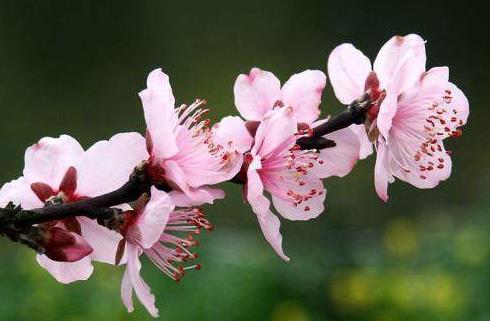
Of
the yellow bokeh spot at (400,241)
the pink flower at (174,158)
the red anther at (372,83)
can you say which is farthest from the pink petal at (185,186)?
the yellow bokeh spot at (400,241)

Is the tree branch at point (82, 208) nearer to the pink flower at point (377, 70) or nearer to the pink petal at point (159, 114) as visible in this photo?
the pink petal at point (159, 114)

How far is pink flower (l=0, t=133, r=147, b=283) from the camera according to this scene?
979 millimetres

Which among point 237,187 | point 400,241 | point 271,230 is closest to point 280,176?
point 271,230

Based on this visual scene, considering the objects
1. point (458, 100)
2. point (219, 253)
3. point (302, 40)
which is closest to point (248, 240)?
point (219, 253)

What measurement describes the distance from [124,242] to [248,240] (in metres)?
1.86

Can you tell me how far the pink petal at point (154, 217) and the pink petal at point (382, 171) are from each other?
0.21m

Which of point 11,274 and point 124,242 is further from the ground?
point 124,242

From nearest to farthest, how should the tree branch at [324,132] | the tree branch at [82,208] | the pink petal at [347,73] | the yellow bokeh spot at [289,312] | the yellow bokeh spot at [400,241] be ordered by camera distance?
the tree branch at [82,208] < the tree branch at [324,132] < the pink petal at [347,73] < the yellow bokeh spot at [289,312] < the yellow bokeh spot at [400,241]

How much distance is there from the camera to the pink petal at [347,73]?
3.56ft

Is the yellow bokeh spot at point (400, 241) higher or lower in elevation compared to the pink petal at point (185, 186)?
lower

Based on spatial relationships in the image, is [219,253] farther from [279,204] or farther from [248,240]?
[279,204]

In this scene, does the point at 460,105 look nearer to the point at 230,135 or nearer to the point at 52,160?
the point at 230,135

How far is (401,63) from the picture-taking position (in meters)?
1.03

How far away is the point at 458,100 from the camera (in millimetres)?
1104
